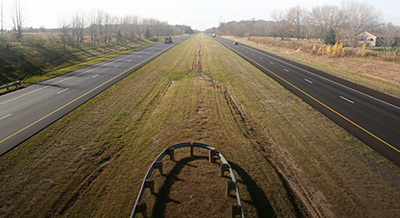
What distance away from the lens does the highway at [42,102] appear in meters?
→ 10.5

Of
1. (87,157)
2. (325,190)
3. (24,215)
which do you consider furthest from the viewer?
(87,157)

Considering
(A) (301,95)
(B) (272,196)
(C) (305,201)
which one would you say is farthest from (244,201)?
(A) (301,95)

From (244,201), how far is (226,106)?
28.2 ft

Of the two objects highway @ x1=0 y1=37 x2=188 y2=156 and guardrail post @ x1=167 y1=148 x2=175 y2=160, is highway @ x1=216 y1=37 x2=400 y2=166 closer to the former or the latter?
guardrail post @ x1=167 y1=148 x2=175 y2=160

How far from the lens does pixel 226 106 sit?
14438 millimetres

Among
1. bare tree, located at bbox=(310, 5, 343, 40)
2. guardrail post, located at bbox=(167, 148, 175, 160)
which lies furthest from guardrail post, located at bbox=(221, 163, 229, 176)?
bare tree, located at bbox=(310, 5, 343, 40)

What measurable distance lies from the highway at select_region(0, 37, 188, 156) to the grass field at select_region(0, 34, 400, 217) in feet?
3.05

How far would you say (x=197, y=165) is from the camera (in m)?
8.05

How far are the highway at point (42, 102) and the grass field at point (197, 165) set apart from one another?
3.05ft

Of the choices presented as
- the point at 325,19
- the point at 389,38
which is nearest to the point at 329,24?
the point at 325,19

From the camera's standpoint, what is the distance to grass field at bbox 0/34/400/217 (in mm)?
6254

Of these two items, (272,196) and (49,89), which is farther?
(49,89)

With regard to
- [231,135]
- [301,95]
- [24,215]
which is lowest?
[24,215]

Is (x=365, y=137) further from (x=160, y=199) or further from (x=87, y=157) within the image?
(x=87, y=157)
